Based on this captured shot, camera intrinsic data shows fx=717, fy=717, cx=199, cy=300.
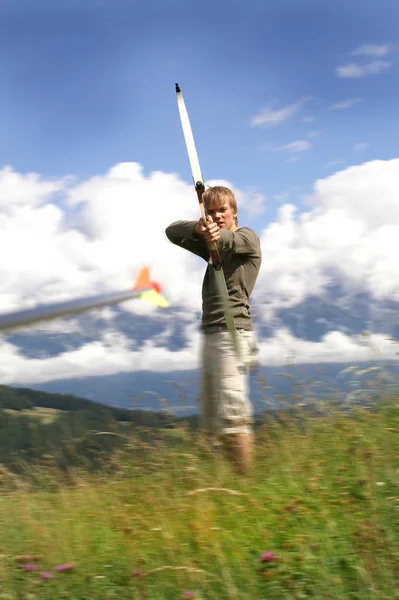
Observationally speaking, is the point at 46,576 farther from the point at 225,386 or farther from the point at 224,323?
the point at 224,323

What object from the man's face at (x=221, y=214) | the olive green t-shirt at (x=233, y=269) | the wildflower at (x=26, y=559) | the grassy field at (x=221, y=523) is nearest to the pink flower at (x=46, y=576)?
the grassy field at (x=221, y=523)

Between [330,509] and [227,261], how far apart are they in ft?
5.89

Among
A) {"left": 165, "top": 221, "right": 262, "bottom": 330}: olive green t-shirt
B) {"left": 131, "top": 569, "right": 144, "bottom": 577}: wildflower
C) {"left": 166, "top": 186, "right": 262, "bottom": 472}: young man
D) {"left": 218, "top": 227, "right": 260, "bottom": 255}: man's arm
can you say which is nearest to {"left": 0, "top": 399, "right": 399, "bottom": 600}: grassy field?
{"left": 131, "top": 569, "right": 144, "bottom": 577}: wildflower

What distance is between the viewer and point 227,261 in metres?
4.73

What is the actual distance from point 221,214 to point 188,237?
1.05ft

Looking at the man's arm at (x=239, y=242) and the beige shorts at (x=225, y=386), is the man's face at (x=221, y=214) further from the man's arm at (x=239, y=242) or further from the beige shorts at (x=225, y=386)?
the beige shorts at (x=225, y=386)

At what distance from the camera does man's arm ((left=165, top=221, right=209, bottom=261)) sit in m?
4.67

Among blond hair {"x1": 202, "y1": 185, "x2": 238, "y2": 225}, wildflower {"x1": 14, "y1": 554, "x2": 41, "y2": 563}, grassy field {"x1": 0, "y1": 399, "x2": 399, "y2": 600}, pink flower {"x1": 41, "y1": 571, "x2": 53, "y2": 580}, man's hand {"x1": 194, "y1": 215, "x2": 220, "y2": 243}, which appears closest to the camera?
grassy field {"x1": 0, "y1": 399, "x2": 399, "y2": 600}

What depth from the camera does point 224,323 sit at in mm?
4555

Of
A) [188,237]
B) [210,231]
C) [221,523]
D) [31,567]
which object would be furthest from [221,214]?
[31,567]

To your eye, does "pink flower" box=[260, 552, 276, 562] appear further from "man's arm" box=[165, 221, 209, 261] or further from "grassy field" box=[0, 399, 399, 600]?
"man's arm" box=[165, 221, 209, 261]

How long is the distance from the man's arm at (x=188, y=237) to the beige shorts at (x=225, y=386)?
607mm

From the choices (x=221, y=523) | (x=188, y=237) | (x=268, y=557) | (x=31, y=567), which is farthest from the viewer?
(x=188, y=237)

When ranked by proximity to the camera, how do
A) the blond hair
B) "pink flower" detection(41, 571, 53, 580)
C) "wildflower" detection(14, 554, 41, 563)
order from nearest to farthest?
"pink flower" detection(41, 571, 53, 580) → "wildflower" detection(14, 554, 41, 563) → the blond hair
